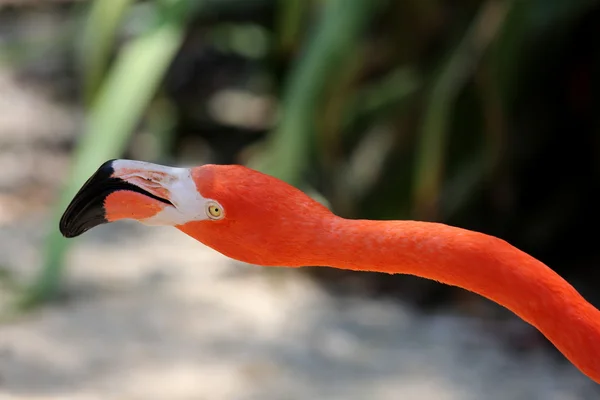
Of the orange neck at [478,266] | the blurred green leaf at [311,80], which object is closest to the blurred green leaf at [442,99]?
the blurred green leaf at [311,80]

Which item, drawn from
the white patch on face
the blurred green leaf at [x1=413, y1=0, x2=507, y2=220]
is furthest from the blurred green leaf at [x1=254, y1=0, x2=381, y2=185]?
the white patch on face

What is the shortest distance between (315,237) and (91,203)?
20cm

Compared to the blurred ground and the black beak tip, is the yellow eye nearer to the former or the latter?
the black beak tip

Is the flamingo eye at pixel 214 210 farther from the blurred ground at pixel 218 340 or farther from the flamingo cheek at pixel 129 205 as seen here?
the blurred ground at pixel 218 340

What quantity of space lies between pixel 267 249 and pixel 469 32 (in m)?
1.32

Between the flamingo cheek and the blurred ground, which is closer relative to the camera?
the flamingo cheek

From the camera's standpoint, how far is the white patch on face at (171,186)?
0.73 meters

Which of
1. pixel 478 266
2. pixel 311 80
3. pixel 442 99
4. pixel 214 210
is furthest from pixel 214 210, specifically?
pixel 442 99

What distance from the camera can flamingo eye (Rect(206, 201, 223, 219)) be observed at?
0.72m

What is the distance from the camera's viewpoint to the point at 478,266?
71 cm

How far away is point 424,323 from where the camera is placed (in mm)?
1800

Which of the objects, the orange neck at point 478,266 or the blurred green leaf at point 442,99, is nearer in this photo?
the orange neck at point 478,266

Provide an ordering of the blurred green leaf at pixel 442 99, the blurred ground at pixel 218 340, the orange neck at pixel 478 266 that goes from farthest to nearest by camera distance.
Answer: the blurred green leaf at pixel 442 99
the blurred ground at pixel 218 340
the orange neck at pixel 478 266

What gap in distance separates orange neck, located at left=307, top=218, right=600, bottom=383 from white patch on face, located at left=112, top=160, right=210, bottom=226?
106 millimetres
